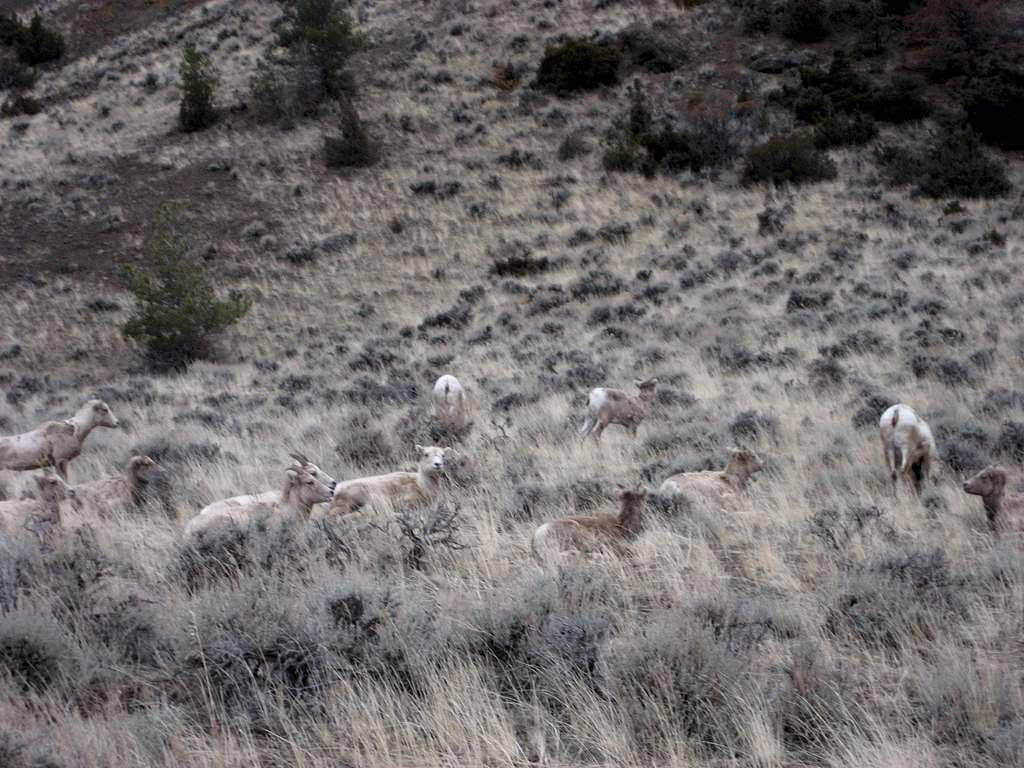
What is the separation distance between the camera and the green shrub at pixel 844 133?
29.7 metres

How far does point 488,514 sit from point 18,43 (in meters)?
49.2

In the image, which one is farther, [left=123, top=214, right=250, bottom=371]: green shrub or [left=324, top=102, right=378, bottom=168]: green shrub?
[left=324, top=102, right=378, bottom=168]: green shrub

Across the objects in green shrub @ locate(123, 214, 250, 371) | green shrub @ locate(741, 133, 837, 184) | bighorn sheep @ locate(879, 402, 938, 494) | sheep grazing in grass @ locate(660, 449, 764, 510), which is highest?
sheep grazing in grass @ locate(660, 449, 764, 510)

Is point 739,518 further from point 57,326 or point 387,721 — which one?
point 57,326

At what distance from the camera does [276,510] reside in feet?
24.3

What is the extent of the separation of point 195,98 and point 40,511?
30.2 metres

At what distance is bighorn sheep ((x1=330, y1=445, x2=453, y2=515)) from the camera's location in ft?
26.8

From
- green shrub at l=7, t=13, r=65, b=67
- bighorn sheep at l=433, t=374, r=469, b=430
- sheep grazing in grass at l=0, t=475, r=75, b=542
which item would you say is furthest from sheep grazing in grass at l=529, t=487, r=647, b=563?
green shrub at l=7, t=13, r=65, b=67

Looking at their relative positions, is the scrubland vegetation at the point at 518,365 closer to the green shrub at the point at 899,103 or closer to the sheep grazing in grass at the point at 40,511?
the green shrub at the point at 899,103

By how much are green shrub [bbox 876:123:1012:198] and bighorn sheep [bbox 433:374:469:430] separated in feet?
58.5

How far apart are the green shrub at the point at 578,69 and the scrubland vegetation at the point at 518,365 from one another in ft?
0.45

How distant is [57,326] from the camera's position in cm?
2458

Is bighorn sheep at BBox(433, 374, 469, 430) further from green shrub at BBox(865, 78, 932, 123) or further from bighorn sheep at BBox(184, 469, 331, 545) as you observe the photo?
green shrub at BBox(865, 78, 932, 123)

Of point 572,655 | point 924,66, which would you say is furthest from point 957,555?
point 924,66
